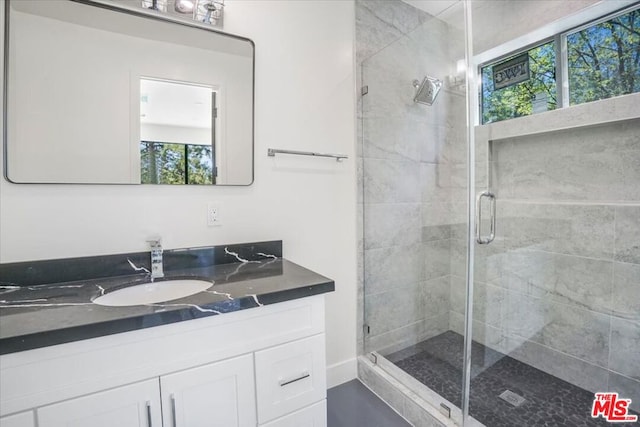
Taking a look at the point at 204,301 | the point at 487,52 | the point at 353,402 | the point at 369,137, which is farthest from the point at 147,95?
the point at 487,52

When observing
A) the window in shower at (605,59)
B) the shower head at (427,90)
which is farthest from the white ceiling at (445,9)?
the window in shower at (605,59)

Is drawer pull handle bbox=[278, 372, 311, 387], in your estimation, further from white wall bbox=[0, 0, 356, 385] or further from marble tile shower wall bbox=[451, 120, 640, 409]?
marble tile shower wall bbox=[451, 120, 640, 409]

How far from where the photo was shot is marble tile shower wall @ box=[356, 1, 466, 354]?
1953 mm

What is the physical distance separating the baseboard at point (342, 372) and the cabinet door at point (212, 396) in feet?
3.15

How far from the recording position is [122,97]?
130cm

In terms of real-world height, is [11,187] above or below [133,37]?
below

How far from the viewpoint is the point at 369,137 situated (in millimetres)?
1975

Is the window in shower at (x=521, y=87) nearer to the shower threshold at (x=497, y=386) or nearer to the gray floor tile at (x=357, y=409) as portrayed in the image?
the shower threshold at (x=497, y=386)

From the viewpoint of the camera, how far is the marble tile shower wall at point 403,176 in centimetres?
195

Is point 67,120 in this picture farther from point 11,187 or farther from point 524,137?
point 524,137

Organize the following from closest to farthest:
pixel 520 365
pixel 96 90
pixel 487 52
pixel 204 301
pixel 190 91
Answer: pixel 204 301
pixel 96 90
pixel 190 91
pixel 520 365
pixel 487 52

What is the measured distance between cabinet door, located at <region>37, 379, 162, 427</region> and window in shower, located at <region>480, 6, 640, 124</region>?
97.2 inches

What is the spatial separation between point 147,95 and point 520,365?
2686 millimetres

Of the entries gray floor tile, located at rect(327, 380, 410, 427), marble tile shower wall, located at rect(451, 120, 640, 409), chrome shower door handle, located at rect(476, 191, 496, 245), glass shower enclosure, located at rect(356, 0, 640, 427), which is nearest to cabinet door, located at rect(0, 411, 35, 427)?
gray floor tile, located at rect(327, 380, 410, 427)
